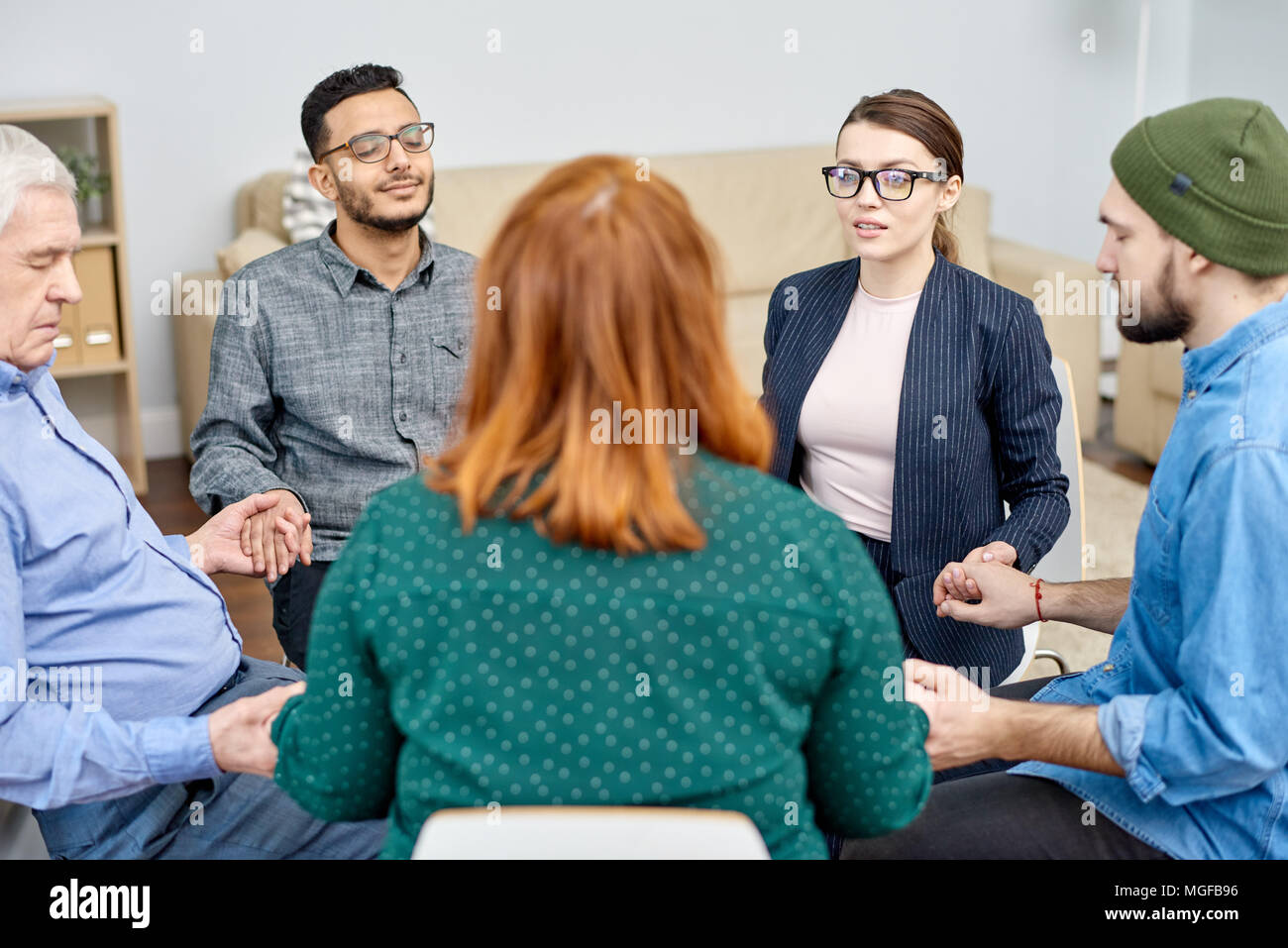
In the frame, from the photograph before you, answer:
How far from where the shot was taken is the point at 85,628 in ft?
5.06

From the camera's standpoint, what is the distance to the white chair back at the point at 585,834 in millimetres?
1035

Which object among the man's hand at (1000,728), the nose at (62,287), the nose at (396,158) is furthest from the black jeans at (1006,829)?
the nose at (396,158)

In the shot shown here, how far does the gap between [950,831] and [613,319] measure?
2.83 ft

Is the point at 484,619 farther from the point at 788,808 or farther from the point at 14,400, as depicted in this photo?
the point at 14,400

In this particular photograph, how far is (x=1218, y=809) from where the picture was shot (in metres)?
1.45

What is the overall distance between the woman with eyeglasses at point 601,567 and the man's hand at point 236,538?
828mm

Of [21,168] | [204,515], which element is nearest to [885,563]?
[21,168]

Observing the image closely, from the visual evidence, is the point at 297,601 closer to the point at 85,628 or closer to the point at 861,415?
the point at 85,628

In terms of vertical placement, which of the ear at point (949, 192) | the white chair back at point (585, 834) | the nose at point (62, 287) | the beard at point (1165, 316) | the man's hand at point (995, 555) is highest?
the ear at point (949, 192)

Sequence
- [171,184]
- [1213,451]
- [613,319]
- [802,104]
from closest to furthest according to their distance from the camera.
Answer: [613,319], [1213,451], [171,184], [802,104]

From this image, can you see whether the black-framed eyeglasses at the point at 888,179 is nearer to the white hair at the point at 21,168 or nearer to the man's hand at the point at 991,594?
the man's hand at the point at 991,594

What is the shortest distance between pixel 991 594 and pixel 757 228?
2943 millimetres

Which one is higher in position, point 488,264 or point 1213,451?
point 488,264

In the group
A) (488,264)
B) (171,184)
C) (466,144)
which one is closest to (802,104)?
(466,144)
